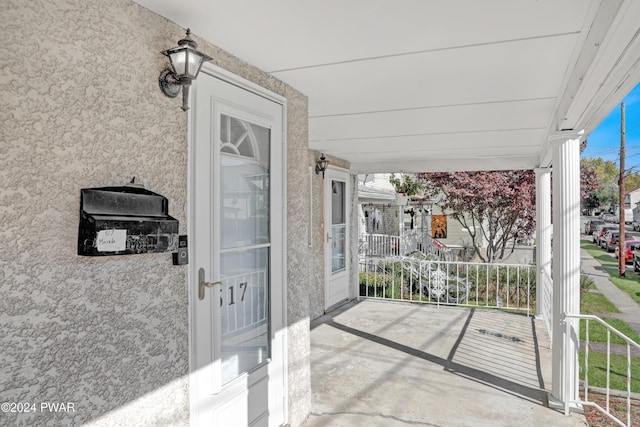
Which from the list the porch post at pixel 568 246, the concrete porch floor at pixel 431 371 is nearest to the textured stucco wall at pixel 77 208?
the concrete porch floor at pixel 431 371

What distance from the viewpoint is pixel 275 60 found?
8.18 ft

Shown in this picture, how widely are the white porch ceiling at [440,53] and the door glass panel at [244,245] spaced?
1.78 ft

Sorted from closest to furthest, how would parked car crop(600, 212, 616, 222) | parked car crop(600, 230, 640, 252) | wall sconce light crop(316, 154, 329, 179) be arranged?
wall sconce light crop(316, 154, 329, 179)
parked car crop(600, 230, 640, 252)
parked car crop(600, 212, 616, 222)

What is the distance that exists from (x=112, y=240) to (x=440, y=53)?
6.67 feet

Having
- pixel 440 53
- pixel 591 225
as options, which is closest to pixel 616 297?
pixel 440 53

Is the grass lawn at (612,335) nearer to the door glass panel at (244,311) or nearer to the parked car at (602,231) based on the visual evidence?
the door glass panel at (244,311)

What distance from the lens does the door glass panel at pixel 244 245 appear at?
234 centimetres

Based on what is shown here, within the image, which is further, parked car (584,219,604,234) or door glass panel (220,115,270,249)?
parked car (584,219,604,234)

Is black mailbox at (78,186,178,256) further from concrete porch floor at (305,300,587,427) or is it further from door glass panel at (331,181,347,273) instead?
door glass panel at (331,181,347,273)

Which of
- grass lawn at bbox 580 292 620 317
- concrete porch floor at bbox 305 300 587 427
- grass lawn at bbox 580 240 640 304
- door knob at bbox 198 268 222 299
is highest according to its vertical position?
door knob at bbox 198 268 222 299

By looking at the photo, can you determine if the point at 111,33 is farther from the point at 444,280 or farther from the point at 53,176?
the point at 444,280

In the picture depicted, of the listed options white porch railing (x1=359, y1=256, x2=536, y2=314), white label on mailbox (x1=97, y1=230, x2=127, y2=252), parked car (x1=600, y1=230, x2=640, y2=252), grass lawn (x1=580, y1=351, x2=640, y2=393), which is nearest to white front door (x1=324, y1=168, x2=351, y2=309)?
white porch railing (x1=359, y1=256, x2=536, y2=314)

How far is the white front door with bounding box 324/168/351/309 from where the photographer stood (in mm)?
6570

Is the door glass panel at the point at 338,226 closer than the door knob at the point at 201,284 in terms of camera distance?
No
